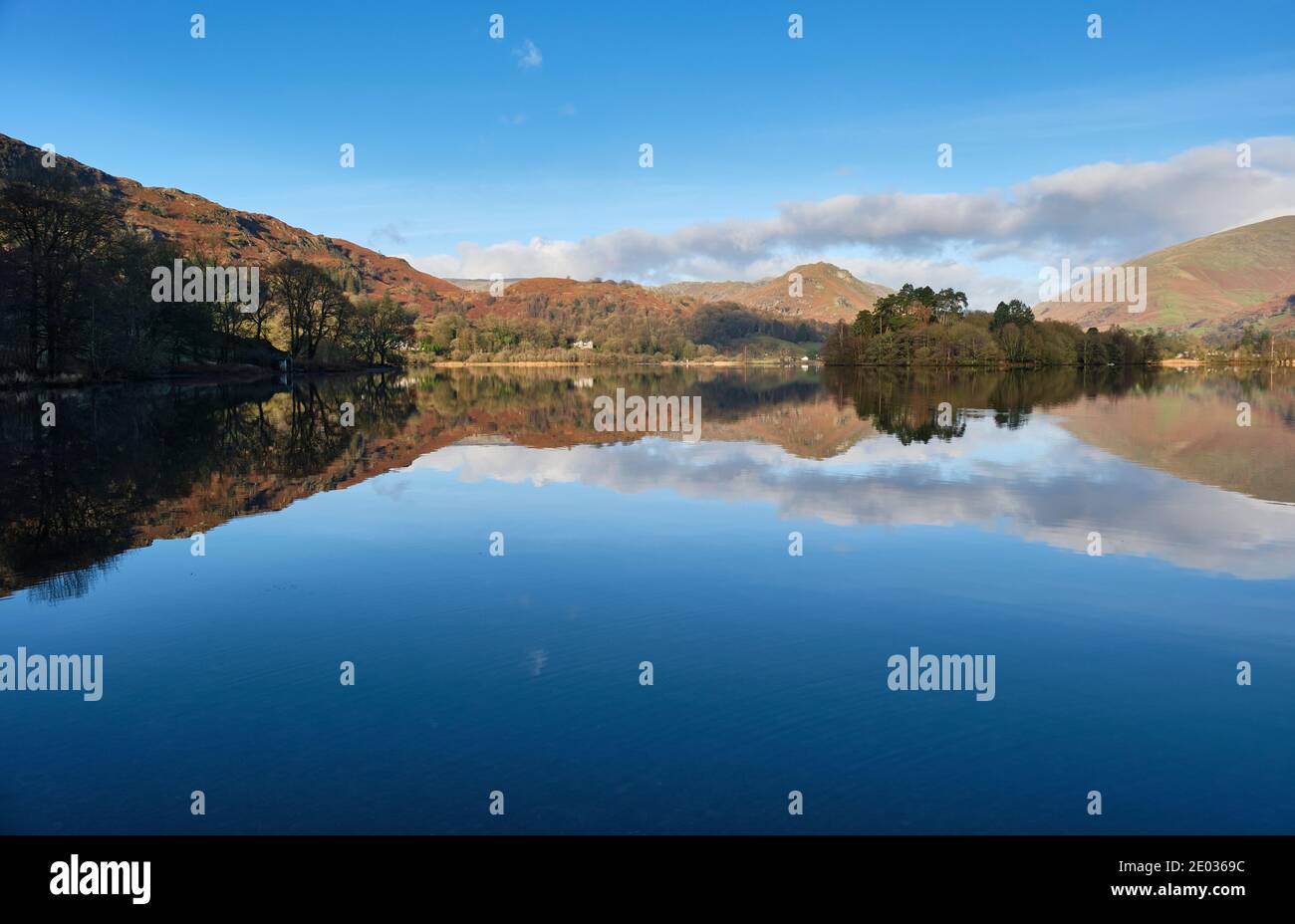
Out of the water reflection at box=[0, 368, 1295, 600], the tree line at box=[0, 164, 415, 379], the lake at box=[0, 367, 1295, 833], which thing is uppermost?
the tree line at box=[0, 164, 415, 379]

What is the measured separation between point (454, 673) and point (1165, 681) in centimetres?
882

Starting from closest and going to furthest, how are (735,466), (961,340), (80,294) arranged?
1. (735,466)
2. (80,294)
3. (961,340)

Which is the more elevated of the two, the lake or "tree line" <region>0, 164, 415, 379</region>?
"tree line" <region>0, 164, 415, 379</region>

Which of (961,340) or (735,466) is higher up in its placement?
(961,340)

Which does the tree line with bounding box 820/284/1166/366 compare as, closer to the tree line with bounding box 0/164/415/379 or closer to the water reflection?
the water reflection

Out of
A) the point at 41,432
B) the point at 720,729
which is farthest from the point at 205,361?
the point at 720,729

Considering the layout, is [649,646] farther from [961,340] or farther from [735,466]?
[961,340]

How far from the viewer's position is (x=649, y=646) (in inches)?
458

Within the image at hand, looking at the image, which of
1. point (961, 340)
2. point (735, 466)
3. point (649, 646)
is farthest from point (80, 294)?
point (961, 340)

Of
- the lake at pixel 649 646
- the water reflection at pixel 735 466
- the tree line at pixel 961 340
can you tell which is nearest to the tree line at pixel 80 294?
the water reflection at pixel 735 466

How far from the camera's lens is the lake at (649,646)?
759 cm

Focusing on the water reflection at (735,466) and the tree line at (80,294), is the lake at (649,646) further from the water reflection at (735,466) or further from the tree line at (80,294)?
the tree line at (80,294)

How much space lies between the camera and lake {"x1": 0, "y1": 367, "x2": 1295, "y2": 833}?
759cm

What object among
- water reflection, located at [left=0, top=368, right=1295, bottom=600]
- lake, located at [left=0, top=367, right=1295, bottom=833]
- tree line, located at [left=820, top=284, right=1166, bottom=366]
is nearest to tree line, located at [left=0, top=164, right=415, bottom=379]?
water reflection, located at [left=0, top=368, right=1295, bottom=600]
